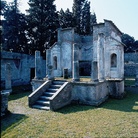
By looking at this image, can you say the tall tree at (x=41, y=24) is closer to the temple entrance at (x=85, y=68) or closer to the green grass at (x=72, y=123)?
the temple entrance at (x=85, y=68)

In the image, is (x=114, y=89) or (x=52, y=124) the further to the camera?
(x=114, y=89)

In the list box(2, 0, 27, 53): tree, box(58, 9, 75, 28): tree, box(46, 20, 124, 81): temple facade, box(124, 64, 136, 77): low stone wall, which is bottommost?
box(124, 64, 136, 77): low stone wall

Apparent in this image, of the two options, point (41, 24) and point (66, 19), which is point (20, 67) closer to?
point (41, 24)

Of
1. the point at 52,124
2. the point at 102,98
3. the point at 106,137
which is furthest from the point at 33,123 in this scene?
the point at 102,98

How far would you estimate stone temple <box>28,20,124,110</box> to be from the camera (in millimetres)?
A: 11773

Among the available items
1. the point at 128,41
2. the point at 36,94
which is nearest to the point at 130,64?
the point at 36,94

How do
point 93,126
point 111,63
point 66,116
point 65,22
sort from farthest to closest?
point 65,22 < point 111,63 < point 66,116 < point 93,126

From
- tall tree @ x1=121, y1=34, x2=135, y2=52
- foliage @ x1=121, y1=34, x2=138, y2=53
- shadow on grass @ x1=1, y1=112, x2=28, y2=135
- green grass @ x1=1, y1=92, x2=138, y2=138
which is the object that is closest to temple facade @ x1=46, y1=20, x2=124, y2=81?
green grass @ x1=1, y1=92, x2=138, y2=138

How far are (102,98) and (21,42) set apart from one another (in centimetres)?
1851

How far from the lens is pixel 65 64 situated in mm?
20812

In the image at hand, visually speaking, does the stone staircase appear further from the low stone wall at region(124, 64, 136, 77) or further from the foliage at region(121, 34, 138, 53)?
the foliage at region(121, 34, 138, 53)

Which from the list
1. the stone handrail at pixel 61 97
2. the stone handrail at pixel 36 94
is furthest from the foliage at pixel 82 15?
the stone handrail at pixel 61 97

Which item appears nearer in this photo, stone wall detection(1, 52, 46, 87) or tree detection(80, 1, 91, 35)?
stone wall detection(1, 52, 46, 87)

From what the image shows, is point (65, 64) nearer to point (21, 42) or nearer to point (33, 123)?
point (21, 42)
